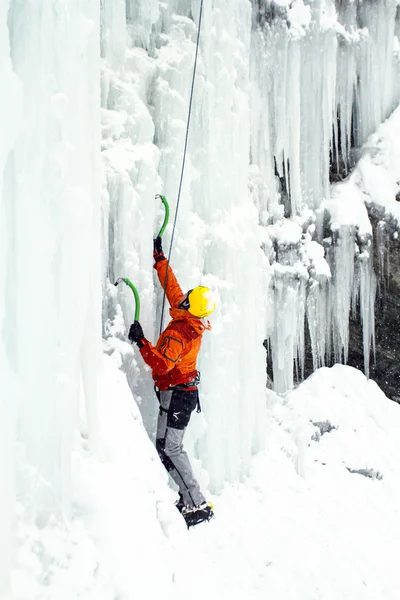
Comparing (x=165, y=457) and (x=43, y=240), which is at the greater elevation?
(x=43, y=240)

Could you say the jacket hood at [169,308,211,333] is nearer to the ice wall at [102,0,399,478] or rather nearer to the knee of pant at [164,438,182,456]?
the ice wall at [102,0,399,478]

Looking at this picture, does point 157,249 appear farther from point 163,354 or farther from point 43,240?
point 43,240

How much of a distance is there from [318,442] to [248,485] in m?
2.12

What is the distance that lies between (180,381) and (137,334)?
1.81 ft

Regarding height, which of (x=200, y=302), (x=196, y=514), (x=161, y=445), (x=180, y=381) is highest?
(x=200, y=302)

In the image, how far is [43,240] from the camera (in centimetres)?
252

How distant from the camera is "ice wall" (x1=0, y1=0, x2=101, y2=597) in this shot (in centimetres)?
226

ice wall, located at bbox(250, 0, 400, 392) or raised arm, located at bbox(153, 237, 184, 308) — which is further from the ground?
ice wall, located at bbox(250, 0, 400, 392)

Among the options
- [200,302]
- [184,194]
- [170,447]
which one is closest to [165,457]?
[170,447]

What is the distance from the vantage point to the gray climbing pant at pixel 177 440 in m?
4.44

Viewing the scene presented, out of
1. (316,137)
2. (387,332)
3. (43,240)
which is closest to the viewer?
(43,240)

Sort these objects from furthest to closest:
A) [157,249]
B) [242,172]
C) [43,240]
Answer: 1. [242,172]
2. [157,249]
3. [43,240]

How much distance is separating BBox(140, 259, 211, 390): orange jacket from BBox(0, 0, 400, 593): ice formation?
226 mm

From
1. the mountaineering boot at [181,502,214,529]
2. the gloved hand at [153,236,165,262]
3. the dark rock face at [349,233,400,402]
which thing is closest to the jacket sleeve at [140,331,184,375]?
the gloved hand at [153,236,165,262]
